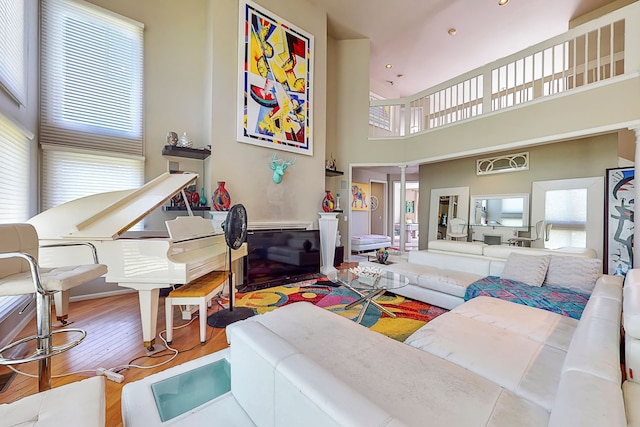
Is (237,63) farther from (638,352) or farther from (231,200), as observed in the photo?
(638,352)

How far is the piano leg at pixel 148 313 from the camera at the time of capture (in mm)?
2027

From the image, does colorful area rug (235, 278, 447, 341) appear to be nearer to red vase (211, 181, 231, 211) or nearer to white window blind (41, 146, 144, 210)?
red vase (211, 181, 231, 211)

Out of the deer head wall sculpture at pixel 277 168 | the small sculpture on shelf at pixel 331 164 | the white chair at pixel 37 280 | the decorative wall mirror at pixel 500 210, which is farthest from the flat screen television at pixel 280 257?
the decorative wall mirror at pixel 500 210

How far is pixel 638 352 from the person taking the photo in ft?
3.60

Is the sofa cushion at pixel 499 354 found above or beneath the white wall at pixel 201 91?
beneath

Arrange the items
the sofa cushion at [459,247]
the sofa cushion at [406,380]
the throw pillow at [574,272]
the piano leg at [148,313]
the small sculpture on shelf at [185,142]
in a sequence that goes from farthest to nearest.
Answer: the small sculpture on shelf at [185,142], the sofa cushion at [459,247], the throw pillow at [574,272], the piano leg at [148,313], the sofa cushion at [406,380]

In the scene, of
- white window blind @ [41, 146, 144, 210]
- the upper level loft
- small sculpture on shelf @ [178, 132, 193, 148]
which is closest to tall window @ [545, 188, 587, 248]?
the upper level loft

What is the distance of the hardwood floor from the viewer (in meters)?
1.70

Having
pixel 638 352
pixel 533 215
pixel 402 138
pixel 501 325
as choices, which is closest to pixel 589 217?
pixel 533 215

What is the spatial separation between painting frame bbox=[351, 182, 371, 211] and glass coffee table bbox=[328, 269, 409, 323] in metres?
4.93

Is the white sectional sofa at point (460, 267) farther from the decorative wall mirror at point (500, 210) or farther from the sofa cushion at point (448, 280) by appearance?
the decorative wall mirror at point (500, 210)

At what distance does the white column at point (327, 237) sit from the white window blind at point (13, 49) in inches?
158

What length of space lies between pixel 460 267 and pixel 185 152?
409cm

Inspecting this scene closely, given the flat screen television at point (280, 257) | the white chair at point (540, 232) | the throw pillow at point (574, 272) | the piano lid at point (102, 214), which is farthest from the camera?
the white chair at point (540, 232)
